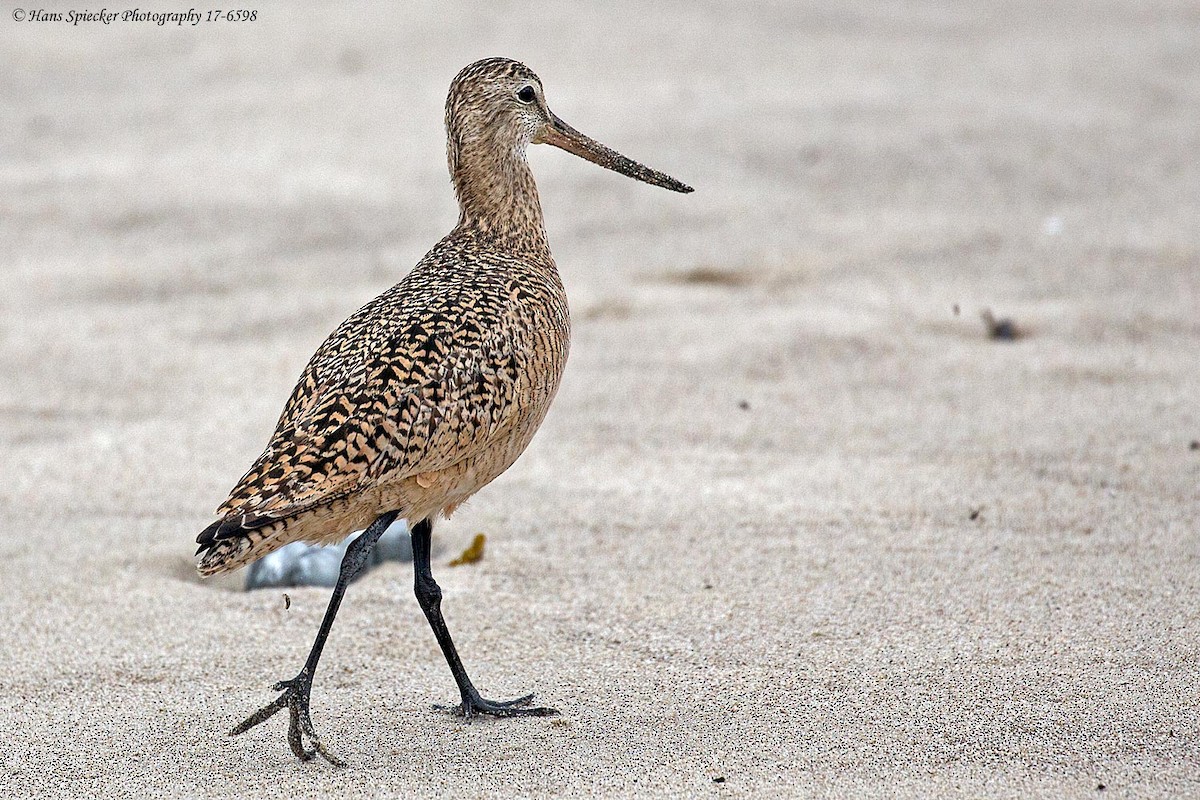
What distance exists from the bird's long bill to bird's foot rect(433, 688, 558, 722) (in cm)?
167

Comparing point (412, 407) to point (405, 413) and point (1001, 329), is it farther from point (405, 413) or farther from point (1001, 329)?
point (1001, 329)

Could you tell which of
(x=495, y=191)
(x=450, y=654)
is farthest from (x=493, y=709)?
(x=495, y=191)

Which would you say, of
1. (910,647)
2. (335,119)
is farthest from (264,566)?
(335,119)

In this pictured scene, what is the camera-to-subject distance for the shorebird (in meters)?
3.48

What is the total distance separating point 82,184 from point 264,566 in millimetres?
4002

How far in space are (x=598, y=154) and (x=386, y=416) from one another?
1.53 metres

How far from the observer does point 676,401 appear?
6.31 m

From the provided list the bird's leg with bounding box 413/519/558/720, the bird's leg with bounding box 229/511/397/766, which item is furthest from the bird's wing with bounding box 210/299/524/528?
the bird's leg with bounding box 413/519/558/720

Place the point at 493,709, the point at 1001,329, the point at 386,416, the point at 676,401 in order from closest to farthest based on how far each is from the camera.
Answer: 1. the point at 386,416
2. the point at 493,709
3. the point at 676,401
4. the point at 1001,329

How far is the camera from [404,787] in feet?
11.7

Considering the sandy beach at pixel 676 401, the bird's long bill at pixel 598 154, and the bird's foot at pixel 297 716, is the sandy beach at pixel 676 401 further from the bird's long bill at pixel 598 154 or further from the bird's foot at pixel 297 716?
the bird's long bill at pixel 598 154

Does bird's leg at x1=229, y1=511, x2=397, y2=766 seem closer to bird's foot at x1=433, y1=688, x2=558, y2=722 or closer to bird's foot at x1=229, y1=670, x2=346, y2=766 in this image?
bird's foot at x1=229, y1=670, x2=346, y2=766

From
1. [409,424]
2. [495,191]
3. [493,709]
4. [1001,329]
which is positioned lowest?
[493,709]

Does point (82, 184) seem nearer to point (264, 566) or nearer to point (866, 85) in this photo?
point (264, 566)
